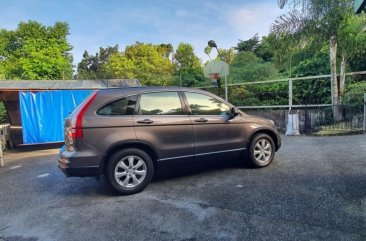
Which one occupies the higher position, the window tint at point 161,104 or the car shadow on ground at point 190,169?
the window tint at point 161,104

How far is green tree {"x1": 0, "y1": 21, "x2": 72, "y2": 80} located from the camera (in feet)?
106

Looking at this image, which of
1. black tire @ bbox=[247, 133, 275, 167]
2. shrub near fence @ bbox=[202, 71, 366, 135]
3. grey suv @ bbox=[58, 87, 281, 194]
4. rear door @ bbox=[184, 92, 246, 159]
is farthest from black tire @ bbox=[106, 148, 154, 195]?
shrub near fence @ bbox=[202, 71, 366, 135]

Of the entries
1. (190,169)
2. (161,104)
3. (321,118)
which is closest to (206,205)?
(161,104)

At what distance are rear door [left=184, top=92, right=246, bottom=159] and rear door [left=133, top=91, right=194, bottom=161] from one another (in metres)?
0.17

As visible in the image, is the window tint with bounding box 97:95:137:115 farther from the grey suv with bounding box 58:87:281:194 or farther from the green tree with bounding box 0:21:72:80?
the green tree with bounding box 0:21:72:80

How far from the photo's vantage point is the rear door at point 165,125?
4703 millimetres

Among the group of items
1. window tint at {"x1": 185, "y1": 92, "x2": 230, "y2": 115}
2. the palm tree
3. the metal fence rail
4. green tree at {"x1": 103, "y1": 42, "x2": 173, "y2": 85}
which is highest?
green tree at {"x1": 103, "y1": 42, "x2": 173, "y2": 85}

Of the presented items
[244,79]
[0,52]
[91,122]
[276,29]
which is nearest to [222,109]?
[91,122]

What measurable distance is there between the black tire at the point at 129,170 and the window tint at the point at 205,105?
4.03ft

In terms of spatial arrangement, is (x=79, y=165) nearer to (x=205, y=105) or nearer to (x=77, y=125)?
(x=77, y=125)

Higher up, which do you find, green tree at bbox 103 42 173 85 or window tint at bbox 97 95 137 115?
green tree at bbox 103 42 173 85

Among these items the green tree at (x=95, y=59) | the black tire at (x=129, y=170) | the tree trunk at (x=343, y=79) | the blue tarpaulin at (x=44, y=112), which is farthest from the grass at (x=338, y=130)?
the green tree at (x=95, y=59)

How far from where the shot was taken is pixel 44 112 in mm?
9961

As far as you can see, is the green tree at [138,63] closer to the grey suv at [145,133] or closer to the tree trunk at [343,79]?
the tree trunk at [343,79]
